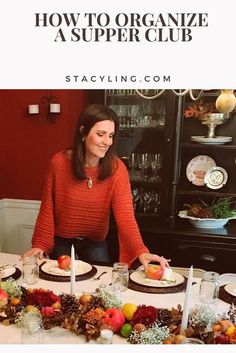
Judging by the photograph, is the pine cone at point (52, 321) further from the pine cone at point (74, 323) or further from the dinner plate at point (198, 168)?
the dinner plate at point (198, 168)

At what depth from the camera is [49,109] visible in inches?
79.8

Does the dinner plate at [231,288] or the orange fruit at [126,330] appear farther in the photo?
the dinner plate at [231,288]

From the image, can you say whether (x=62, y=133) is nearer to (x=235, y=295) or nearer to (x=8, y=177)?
(x=8, y=177)

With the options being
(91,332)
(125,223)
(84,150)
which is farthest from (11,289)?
(84,150)

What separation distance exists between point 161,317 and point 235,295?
0.23 metres

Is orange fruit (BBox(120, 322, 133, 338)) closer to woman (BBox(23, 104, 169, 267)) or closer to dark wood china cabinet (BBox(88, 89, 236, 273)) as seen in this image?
woman (BBox(23, 104, 169, 267))

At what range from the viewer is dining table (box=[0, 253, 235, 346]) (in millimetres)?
729

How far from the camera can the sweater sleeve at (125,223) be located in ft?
3.84

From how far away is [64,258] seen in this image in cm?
101

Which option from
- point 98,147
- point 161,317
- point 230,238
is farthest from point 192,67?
point 230,238

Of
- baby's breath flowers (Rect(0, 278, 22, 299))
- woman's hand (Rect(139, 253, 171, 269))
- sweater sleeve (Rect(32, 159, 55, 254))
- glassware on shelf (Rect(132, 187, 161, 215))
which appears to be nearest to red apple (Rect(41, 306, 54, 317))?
baby's breath flowers (Rect(0, 278, 22, 299))

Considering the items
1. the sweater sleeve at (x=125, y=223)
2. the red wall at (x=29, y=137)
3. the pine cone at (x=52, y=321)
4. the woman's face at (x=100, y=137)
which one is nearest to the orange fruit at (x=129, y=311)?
the pine cone at (x=52, y=321)

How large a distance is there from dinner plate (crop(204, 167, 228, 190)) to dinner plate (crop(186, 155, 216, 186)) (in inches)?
1.3

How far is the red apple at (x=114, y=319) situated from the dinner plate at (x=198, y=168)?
1280mm
